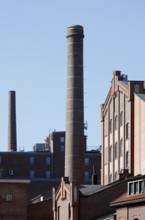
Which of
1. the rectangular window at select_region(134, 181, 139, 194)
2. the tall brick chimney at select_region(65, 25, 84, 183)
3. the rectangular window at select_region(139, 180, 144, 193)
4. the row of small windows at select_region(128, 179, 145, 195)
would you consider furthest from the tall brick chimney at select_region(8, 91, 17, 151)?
the rectangular window at select_region(139, 180, 144, 193)

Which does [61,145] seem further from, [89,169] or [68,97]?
[68,97]

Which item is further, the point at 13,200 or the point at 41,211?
the point at 41,211

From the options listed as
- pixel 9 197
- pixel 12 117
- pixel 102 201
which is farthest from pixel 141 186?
pixel 12 117

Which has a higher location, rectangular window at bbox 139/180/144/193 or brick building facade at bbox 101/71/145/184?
brick building facade at bbox 101/71/145/184

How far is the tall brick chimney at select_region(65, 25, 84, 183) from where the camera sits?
347 ft

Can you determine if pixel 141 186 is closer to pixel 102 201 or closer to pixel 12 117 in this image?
pixel 102 201

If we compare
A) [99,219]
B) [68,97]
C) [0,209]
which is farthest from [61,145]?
[99,219]

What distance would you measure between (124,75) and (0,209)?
82.9ft

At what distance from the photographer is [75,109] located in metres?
107

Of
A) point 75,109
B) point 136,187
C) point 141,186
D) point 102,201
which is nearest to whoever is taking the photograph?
point 141,186

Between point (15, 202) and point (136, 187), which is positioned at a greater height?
point (15, 202)

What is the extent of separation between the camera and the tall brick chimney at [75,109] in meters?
106

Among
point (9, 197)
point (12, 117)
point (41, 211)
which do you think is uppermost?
point (12, 117)

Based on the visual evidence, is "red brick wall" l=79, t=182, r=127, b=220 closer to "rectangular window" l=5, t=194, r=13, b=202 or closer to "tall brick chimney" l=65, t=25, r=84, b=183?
"rectangular window" l=5, t=194, r=13, b=202
